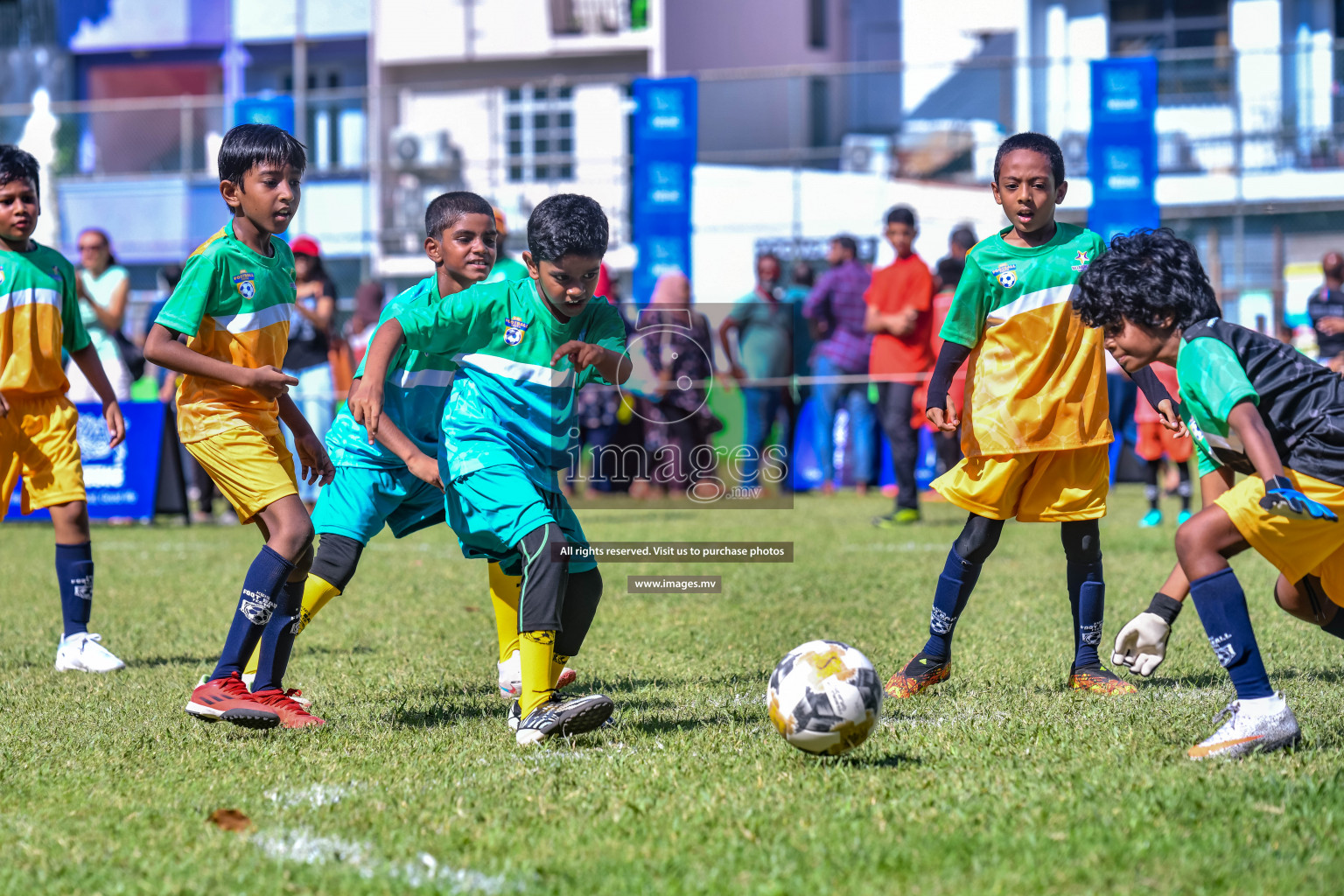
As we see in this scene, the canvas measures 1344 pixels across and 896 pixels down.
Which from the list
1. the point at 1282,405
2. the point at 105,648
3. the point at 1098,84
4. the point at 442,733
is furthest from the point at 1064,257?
the point at 1098,84

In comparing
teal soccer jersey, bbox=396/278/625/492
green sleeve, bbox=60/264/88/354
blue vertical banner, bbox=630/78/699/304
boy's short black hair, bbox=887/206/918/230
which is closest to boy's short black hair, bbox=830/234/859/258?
blue vertical banner, bbox=630/78/699/304

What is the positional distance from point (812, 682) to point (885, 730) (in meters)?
0.52

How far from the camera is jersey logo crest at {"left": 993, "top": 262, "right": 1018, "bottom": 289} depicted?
5.02 metres

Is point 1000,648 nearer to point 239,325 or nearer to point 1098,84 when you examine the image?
point 239,325

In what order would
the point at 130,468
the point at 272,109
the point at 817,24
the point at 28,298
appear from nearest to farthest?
the point at 28,298 < the point at 130,468 < the point at 272,109 < the point at 817,24

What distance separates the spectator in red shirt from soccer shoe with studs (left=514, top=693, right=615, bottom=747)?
709cm

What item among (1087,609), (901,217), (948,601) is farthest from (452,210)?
(901,217)

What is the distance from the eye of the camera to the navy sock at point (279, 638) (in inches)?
190

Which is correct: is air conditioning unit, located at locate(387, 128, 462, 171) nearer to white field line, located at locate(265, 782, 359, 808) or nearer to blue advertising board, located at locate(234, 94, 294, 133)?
blue advertising board, located at locate(234, 94, 294, 133)

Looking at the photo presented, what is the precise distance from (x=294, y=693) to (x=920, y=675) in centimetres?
215

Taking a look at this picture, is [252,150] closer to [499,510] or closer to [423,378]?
[423,378]

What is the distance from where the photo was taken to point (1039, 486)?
5086 mm

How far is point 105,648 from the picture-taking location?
20.6 feet

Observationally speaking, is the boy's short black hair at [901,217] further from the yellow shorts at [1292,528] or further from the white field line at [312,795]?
the white field line at [312,795]
